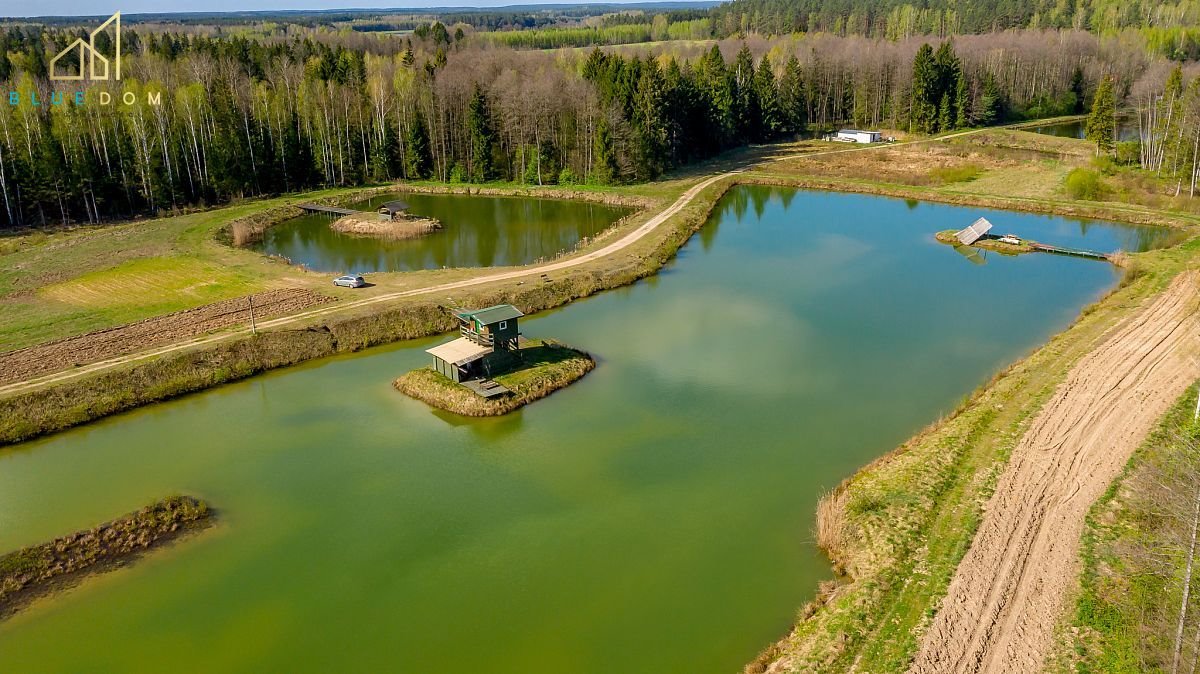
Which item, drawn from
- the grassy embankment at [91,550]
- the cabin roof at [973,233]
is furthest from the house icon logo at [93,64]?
the cabin roof at [973,233]

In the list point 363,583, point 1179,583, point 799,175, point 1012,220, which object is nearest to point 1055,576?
point 1179,583

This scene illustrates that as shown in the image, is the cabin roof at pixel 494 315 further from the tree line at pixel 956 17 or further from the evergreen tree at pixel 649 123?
the tree line at pixel 956 17

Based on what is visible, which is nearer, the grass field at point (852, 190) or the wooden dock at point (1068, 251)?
the grass field at point (852, 190)

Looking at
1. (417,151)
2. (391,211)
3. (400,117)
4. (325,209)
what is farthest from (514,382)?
(400,117)

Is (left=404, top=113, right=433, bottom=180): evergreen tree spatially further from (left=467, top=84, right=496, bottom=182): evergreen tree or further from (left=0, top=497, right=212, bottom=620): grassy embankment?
(left=0, top=497, right=212, bottom=620): grassy embankment

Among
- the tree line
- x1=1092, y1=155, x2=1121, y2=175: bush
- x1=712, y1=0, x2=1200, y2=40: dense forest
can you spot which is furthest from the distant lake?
the tree line
